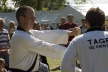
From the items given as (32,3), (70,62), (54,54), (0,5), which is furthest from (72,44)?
(0,5)

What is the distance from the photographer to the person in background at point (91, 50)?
503 cm

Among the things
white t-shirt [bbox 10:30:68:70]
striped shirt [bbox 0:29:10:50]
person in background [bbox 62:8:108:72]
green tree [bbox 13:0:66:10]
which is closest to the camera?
person in background [bbox 62:8:108:72]

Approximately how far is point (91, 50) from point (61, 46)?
774 millimetres

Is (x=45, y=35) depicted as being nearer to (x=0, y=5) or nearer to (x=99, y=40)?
(x=99, y=40)

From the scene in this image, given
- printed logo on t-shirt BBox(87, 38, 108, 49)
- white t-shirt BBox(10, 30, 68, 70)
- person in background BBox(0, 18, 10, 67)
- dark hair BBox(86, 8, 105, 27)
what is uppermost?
dark hair BBox(86, 8, 105, 27)

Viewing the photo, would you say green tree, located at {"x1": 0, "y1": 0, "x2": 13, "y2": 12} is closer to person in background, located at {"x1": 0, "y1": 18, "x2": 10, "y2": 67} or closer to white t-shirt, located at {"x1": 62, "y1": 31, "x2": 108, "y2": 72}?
person in background, located at {"x1": 0, "y1": 18, "x2": 10, "y2": 67}

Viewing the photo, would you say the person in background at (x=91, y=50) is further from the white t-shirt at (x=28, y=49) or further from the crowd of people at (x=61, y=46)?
the white t-shirt at (x=28, y=49)

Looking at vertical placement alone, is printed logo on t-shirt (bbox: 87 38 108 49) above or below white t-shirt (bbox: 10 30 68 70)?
above

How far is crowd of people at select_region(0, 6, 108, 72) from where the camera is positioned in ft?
16.5

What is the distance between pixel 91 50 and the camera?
5.04 m

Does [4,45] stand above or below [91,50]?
below

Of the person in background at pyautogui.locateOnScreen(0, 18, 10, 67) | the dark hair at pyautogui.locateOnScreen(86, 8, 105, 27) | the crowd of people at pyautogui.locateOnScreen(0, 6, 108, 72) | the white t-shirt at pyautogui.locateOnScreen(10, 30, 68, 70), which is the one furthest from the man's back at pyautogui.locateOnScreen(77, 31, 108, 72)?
the person in background at pyautogui.locateOnScreen(0, 18, 10, 67)

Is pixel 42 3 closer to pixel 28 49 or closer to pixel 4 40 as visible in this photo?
pixel 4 40

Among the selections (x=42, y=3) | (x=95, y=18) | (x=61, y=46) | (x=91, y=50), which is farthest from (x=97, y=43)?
(x=42, y=3)
